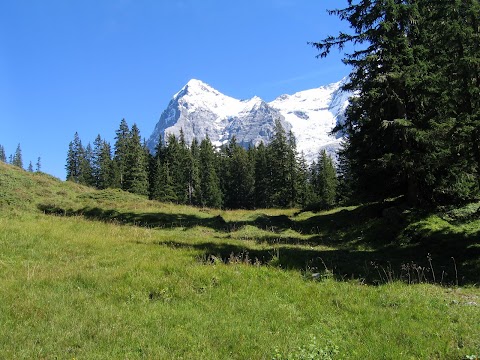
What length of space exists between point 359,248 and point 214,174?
76.0m

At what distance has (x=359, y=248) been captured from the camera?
17.8 meters

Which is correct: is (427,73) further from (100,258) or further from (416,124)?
(100,258)

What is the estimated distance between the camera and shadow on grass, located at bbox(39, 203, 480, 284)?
36.4 feet

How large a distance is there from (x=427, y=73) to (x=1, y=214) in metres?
22.4

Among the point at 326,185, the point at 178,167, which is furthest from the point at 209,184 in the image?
the point at 326,185

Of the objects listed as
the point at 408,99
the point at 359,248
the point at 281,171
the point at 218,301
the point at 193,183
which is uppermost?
the point at 193,183

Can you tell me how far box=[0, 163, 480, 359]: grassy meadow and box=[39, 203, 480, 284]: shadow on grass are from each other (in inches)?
4.5

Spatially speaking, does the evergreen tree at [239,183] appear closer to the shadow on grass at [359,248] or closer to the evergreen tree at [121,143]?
the evergreen tree at [121,143]

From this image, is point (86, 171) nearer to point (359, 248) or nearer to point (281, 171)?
point (281, 171)

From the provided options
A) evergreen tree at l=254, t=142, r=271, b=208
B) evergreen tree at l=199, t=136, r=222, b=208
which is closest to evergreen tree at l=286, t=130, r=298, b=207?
evergreen tree at l=254, t=142, r=271, b=208

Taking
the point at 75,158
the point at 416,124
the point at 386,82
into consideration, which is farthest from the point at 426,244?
the point at 75,158

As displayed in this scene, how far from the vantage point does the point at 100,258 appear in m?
11.7

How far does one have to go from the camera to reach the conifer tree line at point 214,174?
7794 cm

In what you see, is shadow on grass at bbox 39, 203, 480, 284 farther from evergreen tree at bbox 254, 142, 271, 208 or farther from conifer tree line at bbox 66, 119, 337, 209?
evergreen tree at bbox 254, 142, 271, 208
